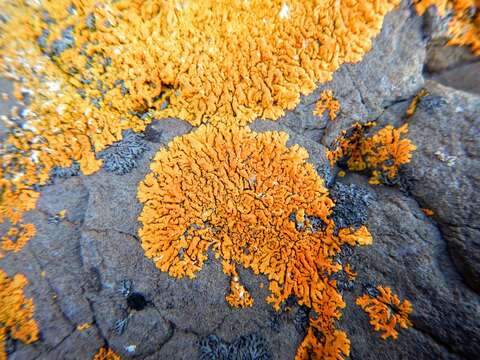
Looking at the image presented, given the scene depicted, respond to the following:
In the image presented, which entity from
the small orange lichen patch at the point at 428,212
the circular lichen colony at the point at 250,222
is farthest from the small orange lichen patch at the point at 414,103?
the circular lichen colony at the point at 250,222

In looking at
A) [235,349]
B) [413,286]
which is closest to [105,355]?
[235,349]

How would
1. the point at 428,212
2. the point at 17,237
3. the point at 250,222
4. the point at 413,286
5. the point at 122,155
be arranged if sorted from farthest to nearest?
1. the point at 122,155
2. the point at 250,222
3. the point at 17,237
4. the point at 428,212
5. the point at 413,286

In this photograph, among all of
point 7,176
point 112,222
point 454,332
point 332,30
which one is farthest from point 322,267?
point 7,176

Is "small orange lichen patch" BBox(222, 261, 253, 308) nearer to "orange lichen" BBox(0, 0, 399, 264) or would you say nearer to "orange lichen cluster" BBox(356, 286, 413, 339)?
"orange lichen cluster" BBox(356, 286, 413, 339)

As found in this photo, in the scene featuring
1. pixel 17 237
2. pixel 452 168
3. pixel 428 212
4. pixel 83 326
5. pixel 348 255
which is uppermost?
pixel 452 168

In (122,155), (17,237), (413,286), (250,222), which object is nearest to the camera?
(413,286)

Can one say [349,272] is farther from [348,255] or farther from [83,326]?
[83,326]
